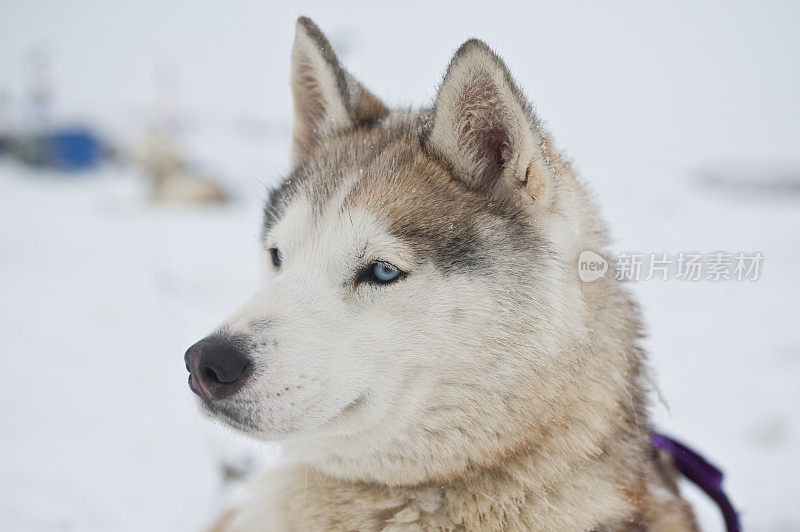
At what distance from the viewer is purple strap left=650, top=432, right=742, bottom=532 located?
1.95m

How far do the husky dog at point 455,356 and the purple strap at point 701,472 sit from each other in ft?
0.56

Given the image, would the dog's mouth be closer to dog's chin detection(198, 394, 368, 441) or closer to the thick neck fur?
dog's chin detection(198, 394, 368, 441)

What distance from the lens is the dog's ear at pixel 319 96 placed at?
2262 mm

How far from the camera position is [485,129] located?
186 centimetres

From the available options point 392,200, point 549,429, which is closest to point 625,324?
point 549,429

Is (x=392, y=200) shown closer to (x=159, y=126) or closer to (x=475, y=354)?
(x=475, y=354)

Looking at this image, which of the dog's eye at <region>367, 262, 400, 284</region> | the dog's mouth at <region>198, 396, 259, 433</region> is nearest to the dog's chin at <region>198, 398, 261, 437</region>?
the dog's mouth at <region>198, 396, 259, 433</region>

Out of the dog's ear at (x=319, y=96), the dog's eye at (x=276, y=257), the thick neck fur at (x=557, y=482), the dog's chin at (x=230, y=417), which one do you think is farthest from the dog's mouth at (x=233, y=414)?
the dog's ear at (x=319, y=96)

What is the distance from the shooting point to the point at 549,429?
174cm

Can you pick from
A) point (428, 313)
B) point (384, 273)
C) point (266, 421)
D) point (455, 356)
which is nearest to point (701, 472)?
point (455, 356)

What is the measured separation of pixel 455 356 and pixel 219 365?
0.68 m

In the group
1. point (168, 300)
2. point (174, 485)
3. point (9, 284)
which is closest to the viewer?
point (174, 485)

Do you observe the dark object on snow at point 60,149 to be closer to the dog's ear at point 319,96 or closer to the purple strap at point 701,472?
the dog's ear at point 319,96

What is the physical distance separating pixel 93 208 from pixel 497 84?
11.5m
